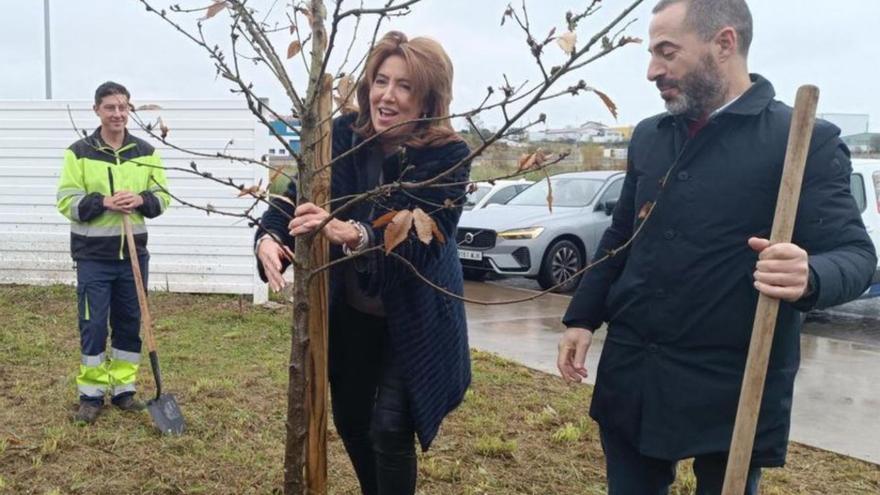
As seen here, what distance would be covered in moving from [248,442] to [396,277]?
2.18 m

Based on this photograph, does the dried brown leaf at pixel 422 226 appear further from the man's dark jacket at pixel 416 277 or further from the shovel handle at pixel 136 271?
the shovel handle at pixel 136 271

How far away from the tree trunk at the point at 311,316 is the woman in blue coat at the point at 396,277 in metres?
0.10

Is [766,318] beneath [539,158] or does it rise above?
beneath

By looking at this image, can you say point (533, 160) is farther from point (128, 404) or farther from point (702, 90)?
point (128, 404)

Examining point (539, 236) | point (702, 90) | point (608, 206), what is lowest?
point (539, 236)

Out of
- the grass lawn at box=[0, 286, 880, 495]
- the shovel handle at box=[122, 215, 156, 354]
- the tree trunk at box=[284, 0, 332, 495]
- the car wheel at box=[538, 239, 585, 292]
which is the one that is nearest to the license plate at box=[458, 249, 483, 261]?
the car wheel at box=[538, 239, 585, 292]

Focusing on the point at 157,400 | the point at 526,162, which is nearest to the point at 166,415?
the point at 157,400

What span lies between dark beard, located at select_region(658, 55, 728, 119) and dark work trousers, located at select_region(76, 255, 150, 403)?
3.54 metres

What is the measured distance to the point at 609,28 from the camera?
67.4 inches

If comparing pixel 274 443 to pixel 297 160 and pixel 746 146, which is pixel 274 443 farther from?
pixel 746 146

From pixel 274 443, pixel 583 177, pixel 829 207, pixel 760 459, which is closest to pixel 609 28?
pixel 829 207

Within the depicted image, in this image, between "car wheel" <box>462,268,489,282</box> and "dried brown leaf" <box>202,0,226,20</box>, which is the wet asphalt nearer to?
"car wheel" <box>462,268,489,282</box>

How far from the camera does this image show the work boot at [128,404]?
15.9ft

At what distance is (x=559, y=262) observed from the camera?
10.3m
